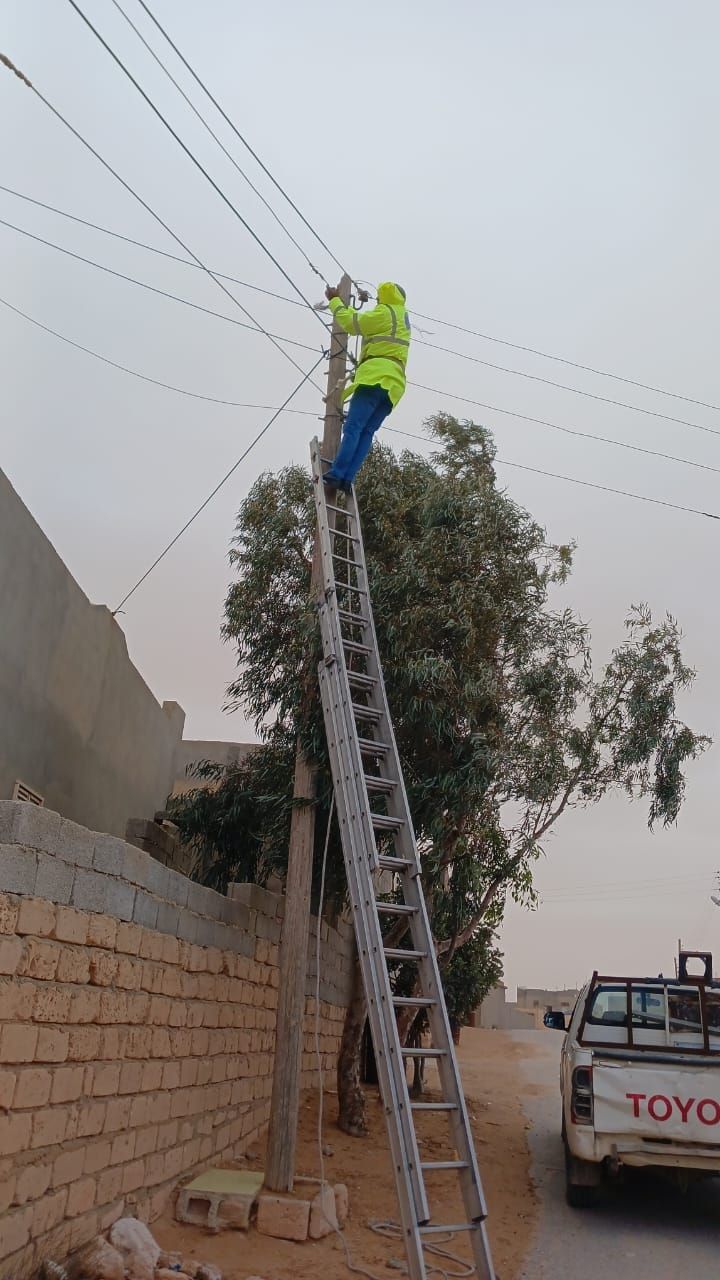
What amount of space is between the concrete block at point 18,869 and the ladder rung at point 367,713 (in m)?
2.73

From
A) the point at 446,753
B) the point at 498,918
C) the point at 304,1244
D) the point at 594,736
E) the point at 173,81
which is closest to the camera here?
the point at 304,1244

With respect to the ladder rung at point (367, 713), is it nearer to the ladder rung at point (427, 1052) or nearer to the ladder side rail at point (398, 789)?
the ladder side rail at point (398, 789)

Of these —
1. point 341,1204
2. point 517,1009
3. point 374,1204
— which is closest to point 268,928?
point 374,1204

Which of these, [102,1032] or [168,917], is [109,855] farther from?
[168,917]

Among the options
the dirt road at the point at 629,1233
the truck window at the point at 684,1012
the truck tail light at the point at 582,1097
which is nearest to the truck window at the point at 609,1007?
the truck window at the point at 684,1012

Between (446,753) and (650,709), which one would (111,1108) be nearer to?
(446,753)

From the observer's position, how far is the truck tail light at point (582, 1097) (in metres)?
7.66

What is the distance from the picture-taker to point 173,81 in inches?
293

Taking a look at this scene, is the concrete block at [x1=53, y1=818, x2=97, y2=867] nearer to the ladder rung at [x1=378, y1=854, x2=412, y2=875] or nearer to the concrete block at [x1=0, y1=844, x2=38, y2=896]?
the concrete block at [x1=0, y1=844, x2=38, y2=896]

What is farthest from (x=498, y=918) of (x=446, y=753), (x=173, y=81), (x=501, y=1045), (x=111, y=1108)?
(x=501, y=1045)

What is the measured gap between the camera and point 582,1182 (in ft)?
26.4

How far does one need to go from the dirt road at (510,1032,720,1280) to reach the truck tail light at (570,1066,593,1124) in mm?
784

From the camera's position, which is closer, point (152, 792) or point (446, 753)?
point (446, 753)

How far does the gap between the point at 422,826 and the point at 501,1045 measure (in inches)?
621
